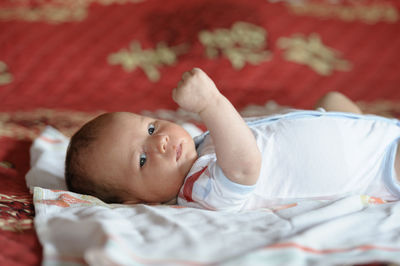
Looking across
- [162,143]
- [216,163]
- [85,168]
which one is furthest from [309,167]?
[85,168]

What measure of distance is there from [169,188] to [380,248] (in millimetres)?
470

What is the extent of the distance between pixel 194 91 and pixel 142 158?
0.88 feet

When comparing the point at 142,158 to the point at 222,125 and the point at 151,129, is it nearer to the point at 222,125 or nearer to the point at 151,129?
the point at 151,129

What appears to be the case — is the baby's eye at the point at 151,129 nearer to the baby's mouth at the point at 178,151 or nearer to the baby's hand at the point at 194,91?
the baby's mouth at the point at 178,151

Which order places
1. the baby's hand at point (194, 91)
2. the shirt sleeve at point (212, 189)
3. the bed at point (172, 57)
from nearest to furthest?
1. the baby's hand at point (194, 91)
2. the shirt sleeve at point (212, 189)
3. the bed at point (172, 57)

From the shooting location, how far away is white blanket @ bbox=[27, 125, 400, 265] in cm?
69

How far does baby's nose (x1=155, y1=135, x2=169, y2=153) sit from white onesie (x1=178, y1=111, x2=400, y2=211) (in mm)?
80

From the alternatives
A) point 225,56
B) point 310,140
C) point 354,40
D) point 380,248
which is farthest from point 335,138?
point 354,40

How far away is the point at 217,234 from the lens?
77cm

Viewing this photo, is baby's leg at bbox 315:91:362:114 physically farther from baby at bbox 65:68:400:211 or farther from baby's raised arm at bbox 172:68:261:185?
baby's raised arm at bbox 172:68:261:185

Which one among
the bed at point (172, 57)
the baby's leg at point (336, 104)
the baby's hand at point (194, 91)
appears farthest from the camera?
the bed at point (172, 57)

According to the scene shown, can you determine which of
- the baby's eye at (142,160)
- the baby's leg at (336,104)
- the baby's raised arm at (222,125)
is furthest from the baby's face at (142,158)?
the baby's leg at (336,104)

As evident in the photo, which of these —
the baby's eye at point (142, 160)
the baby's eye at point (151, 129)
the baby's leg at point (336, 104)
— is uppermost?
the baby's leg at point (336, 104)

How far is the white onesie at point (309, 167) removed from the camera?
3.29 feet
